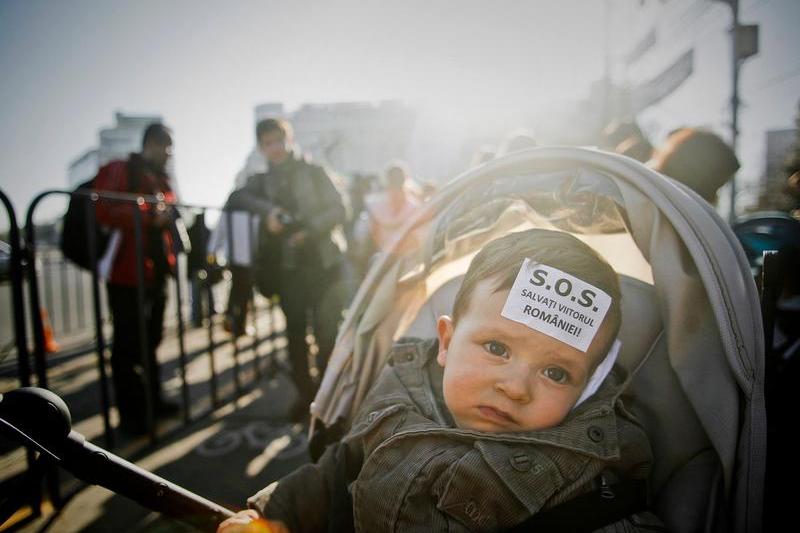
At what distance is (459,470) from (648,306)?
2.83ft

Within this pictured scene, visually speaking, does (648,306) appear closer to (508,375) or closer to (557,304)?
(557,304)

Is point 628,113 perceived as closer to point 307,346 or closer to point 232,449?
point 307,346

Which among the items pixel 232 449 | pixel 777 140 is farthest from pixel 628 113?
pixel 777 140

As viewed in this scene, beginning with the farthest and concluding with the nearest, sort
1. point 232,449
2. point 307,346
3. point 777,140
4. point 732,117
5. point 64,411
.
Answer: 1. point 777,140
2. point 732,117
3. point 307,346
4. point 232,449
5. point 64,411

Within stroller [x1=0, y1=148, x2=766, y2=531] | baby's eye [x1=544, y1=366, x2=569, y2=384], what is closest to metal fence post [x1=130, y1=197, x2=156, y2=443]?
stroller [x1=0, y1=148, x2=766, y2=531]

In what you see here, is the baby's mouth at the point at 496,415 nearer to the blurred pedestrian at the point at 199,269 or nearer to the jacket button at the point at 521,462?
the jacket button at the point at 521,462

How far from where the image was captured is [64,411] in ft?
2.68

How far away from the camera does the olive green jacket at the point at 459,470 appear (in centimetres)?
102

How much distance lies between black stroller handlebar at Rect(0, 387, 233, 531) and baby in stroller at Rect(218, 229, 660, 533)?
18cm

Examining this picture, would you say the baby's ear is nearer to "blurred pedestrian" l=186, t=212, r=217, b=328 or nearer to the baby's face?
the baby's face

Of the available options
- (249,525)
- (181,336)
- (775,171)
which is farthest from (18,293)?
(775,171)

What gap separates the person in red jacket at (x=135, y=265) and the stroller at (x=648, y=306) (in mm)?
1804

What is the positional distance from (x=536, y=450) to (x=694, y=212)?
77cm

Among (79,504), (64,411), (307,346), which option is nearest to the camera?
(64,411)
